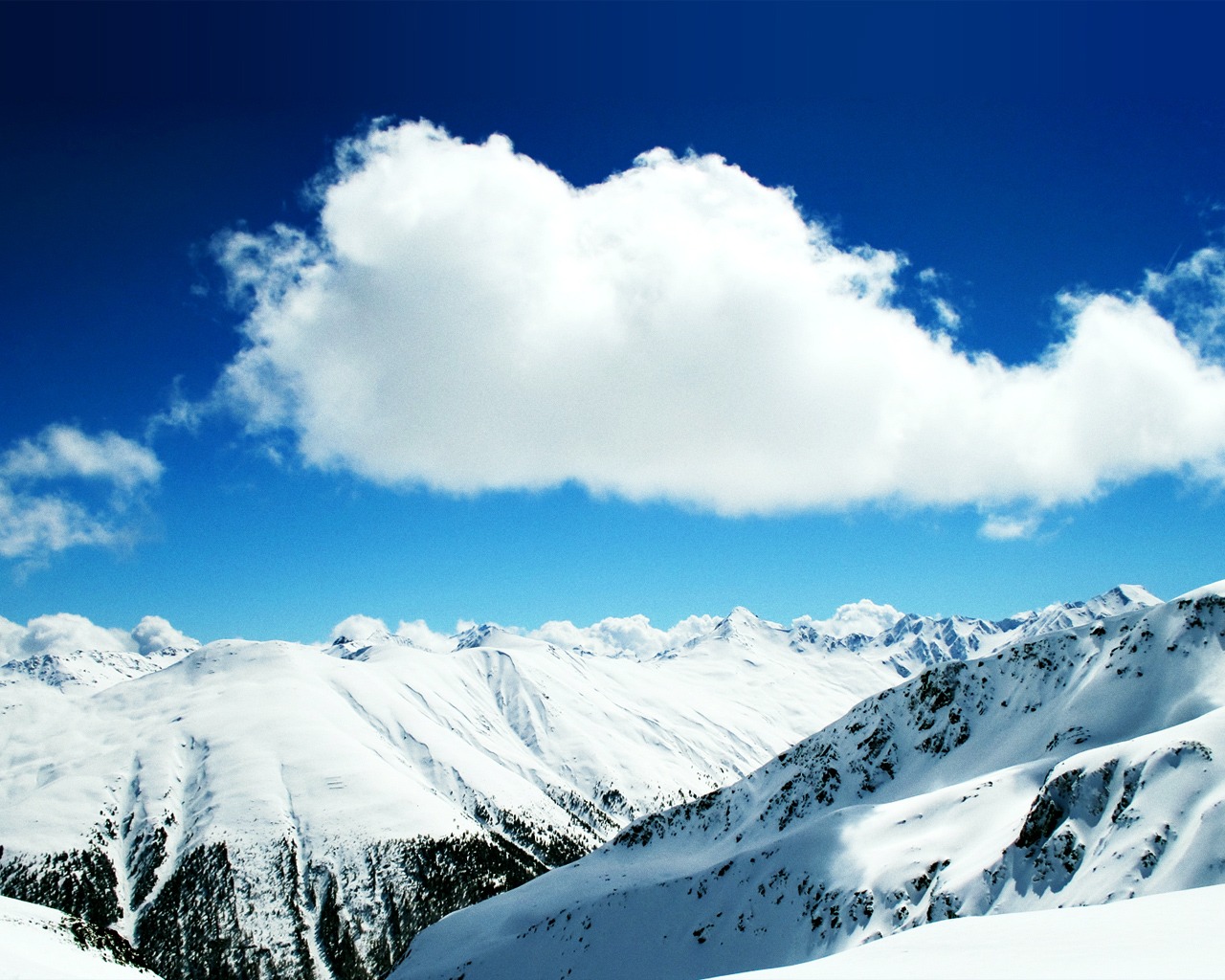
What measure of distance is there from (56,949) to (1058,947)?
57.4m

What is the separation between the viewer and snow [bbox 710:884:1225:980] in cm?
1419

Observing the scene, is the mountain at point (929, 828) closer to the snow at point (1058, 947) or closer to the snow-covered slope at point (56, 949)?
the snow at point (1058, 947)

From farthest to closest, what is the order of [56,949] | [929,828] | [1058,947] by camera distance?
[929,828], [56,949], [1058,947]

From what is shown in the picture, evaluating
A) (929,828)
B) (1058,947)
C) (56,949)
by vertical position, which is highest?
(56,949)

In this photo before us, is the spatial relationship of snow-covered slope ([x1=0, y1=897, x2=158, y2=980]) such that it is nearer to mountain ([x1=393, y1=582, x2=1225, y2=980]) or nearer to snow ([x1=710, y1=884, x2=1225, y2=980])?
snow ([x1=710, y1=884, x2=1225, y2=980])

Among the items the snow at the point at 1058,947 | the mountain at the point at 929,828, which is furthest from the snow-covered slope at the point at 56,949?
the mountain at the point at 929,828

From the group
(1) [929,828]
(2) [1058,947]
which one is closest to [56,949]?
(2) [1058,947]

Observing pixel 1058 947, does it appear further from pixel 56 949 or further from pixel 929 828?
pixel 929 828

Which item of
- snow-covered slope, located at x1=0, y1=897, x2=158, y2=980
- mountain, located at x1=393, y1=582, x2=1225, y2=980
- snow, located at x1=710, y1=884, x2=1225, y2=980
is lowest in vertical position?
mountain, located at x1=393, y1=582, x2=1225, y2=980

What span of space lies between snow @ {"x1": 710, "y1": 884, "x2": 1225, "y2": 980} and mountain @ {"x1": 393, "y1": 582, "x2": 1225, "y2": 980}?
148ft

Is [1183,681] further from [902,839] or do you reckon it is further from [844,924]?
[844,924]

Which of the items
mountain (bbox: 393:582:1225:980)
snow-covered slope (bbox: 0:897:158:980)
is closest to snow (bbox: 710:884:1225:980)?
snow-covered slope (bbox: 0:897:158:980)

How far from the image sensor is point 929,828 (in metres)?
85.1

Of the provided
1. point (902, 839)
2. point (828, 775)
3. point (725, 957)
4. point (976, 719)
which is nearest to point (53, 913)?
point (725, 957)
